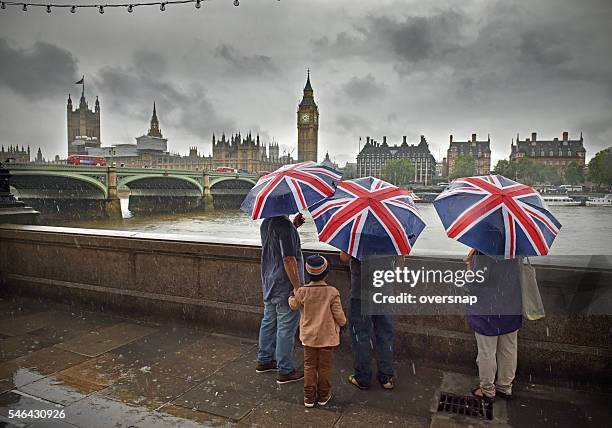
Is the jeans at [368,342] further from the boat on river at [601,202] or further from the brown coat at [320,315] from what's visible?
the boat on river at [601,202]

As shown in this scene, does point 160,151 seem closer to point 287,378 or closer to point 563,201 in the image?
point 563,201

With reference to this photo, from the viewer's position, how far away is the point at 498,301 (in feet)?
10.0

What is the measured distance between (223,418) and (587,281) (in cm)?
261

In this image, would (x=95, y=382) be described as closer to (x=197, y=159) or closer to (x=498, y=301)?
(x=498, y=301)

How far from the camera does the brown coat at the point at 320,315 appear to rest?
3084 millimetres

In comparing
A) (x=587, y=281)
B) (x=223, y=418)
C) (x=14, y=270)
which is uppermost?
(x=587, y=281)

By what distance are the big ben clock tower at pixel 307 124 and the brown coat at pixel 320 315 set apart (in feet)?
291

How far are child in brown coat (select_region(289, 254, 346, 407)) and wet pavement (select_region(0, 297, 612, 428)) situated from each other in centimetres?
15

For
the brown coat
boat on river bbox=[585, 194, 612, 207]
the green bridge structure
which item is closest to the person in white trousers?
the brown coat

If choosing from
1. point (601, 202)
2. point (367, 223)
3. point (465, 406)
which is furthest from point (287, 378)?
point (601, 202)

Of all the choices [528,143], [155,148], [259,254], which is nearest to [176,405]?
[259,254]

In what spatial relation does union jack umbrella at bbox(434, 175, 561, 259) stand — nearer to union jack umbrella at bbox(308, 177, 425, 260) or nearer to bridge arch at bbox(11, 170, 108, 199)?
union jack umbrella at bbox(308, 177, 425, 260)

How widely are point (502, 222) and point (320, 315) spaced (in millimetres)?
1237

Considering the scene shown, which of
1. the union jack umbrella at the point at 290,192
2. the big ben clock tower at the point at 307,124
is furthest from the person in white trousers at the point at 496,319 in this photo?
the big ben clock tower at the point at 307,124
